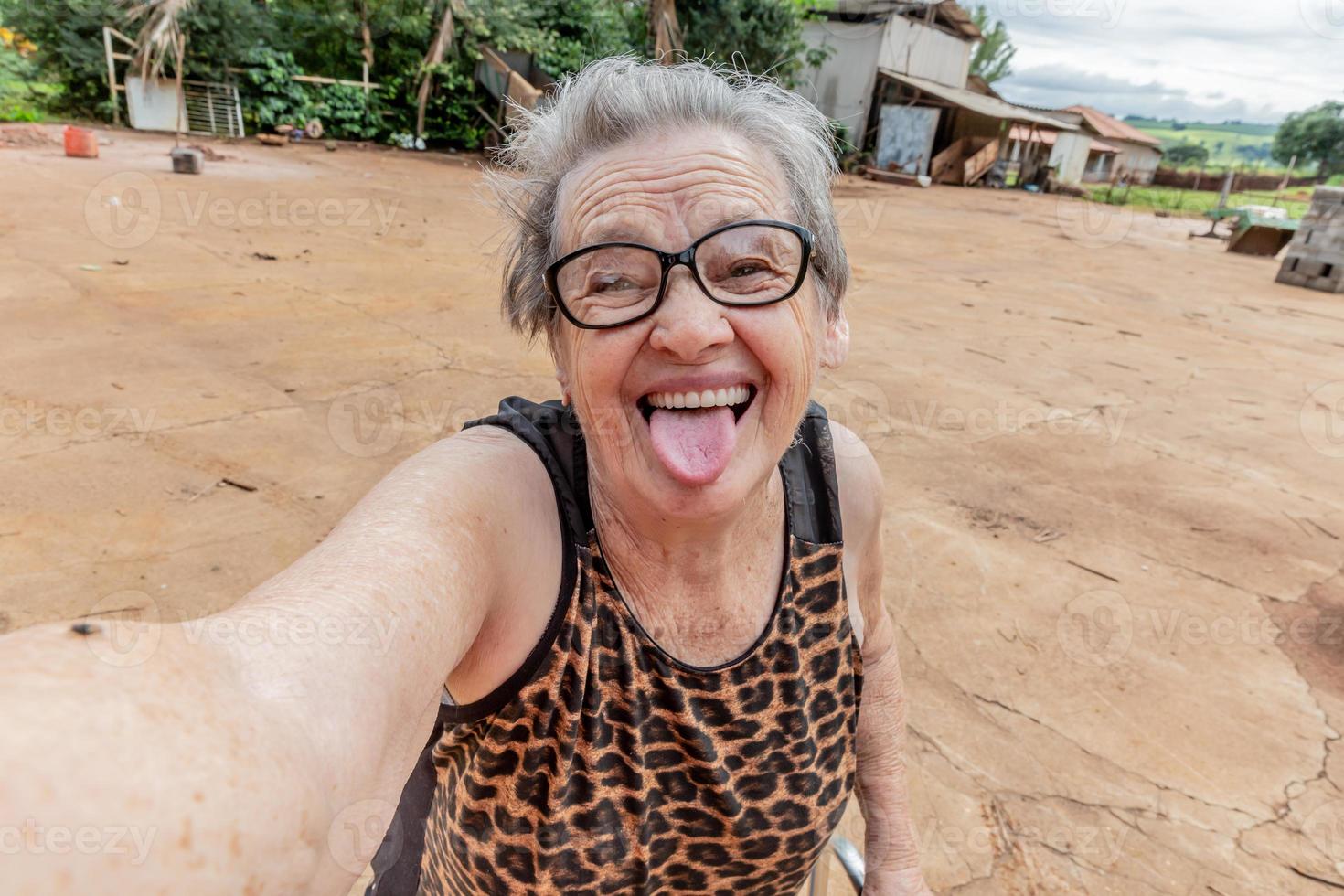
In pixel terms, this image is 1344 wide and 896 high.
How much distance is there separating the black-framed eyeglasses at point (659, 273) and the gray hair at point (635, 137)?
11 centimetres

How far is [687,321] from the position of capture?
1187 millimetres

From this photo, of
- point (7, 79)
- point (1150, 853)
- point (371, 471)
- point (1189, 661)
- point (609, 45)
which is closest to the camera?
point (1150, 853)

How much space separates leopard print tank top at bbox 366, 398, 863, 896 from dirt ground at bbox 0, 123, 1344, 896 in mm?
943

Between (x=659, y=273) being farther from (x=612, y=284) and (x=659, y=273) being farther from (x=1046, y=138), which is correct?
(x=1046, y=138)

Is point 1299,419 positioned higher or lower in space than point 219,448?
higher

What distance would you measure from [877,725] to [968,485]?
289 centimetres

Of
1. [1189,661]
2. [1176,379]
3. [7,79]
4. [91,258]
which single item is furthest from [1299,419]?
[7,79]

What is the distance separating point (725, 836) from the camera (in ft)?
4.17

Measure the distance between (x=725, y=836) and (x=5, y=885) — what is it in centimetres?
101

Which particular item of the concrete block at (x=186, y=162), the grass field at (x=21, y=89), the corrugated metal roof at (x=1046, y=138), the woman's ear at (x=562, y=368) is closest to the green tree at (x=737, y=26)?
the concrete block at (x=186, y=162)

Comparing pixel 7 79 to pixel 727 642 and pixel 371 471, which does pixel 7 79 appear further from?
pixel 727 642

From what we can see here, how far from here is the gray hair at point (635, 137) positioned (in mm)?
1322

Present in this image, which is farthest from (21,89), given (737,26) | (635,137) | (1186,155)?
(1186,155)

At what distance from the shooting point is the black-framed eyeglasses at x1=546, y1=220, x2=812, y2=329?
1.24 meters
